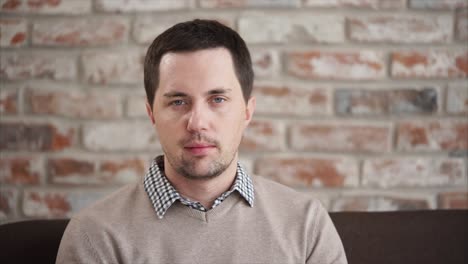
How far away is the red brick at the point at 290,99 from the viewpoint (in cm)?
150

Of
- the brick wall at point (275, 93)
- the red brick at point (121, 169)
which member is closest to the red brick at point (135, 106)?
the brick wall at point (275, 93)

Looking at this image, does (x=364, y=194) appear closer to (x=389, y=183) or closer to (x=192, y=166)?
(x=389, y=183)

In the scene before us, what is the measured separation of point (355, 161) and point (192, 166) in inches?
22.4

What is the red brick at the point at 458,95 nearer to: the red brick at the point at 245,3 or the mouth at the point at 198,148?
the red brick at the point at 245,3

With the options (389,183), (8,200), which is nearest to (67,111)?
(8,200)

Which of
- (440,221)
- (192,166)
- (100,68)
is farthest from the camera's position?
(100,68)

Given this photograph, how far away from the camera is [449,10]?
1503 mm

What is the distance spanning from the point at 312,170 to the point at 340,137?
12 centimetres

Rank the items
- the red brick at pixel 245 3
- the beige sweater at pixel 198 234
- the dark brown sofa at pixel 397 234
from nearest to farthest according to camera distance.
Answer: the beige sweater at pixel 198 234 < the dark brown sofa at pixel 397 234 < the red brick at pixel 245 3

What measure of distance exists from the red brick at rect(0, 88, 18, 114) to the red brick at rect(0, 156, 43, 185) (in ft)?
0.47

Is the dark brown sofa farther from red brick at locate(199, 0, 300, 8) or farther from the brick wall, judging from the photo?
red brick at locate(199, 0, 300, 8)

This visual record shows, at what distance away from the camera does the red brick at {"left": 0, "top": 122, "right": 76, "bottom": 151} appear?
1512mm

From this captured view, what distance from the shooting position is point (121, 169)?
5.00ft

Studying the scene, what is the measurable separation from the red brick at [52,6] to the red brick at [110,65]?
13cm
